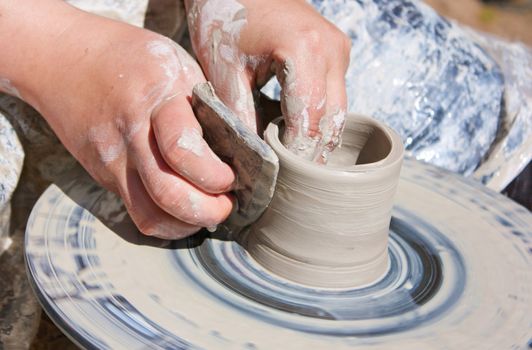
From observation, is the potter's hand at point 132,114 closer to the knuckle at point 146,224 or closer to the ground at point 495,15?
the knuckle at point 146,224

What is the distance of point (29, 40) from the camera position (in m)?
1.43

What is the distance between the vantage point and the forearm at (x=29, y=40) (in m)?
1.42

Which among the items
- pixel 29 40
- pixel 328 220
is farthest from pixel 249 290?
pixel 29 40

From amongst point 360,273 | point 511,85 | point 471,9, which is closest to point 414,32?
point 511,85

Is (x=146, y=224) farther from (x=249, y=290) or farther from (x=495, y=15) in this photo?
(x=495, y=15)

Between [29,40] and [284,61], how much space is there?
497mm

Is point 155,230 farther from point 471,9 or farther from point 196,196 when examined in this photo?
point 471,9

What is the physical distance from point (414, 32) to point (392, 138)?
0.80 meters

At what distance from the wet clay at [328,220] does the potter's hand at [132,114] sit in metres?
0.09

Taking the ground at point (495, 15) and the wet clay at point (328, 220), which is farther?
the ground at point (495, 15)

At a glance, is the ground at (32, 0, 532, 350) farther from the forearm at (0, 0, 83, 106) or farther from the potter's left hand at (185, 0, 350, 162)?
the forearm at (0, 0, 83, 106)

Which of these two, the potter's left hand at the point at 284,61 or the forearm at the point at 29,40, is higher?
the potter's left hand at the point at 284,61

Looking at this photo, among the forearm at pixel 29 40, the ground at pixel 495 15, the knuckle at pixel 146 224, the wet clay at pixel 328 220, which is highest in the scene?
the wet clay at pixel 328 220

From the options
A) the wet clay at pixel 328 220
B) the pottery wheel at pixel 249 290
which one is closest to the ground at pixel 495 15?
the pottery wheel at pixel 249 290
